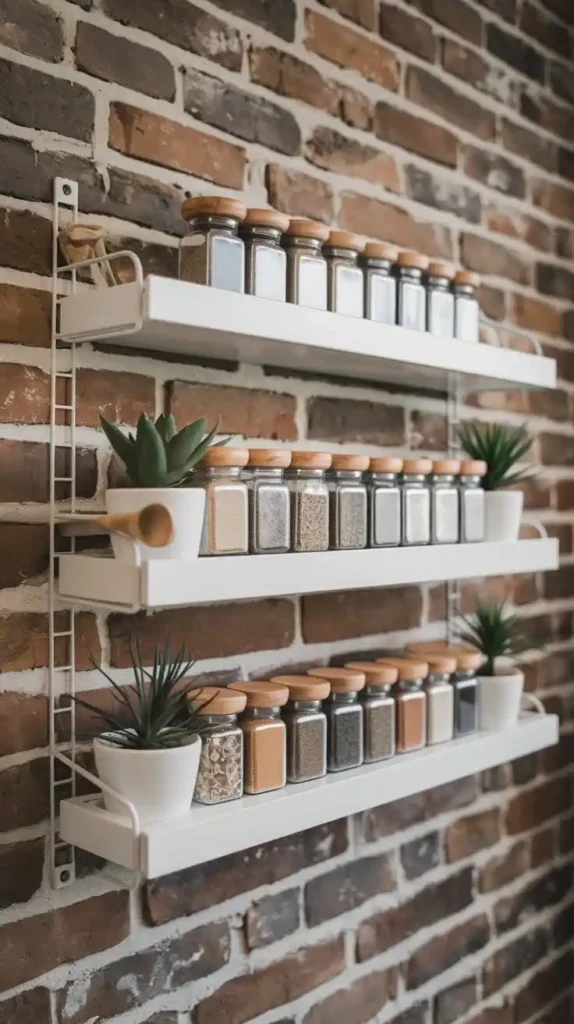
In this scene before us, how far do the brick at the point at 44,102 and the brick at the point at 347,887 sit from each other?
959 millimetres

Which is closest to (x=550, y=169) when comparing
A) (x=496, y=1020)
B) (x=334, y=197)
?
(x=334, y=197)

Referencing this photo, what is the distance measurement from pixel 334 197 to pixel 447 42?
0.43 meters

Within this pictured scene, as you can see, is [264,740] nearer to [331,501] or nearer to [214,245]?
[331,501]

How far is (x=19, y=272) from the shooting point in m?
1.00

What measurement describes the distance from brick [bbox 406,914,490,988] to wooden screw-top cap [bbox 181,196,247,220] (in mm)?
1098

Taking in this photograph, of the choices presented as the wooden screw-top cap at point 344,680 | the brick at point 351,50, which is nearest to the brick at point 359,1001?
the wooden screw-top cap at point 344,680

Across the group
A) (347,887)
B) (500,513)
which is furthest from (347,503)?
(347,887)

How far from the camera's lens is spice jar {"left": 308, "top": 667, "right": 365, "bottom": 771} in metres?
1.17

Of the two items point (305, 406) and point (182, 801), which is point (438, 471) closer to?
point (305, 406)

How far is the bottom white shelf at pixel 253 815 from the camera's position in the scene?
3.01ft

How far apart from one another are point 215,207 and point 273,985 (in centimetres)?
93

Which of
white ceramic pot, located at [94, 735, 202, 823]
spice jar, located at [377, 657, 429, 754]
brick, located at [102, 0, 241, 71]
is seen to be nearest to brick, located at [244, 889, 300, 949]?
spice jar, located at [377, 657, 429, 754]

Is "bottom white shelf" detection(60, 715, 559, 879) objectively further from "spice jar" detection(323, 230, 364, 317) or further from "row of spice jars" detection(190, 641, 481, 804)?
"spice jar" detection(323, 230, 364, 317)

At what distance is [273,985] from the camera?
49.5 inches
